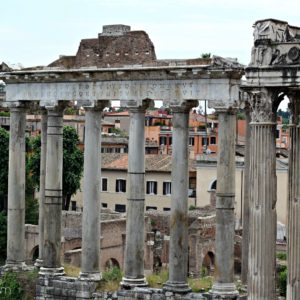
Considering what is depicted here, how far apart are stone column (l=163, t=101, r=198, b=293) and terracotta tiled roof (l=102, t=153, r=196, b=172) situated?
36.7 m

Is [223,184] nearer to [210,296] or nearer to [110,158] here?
[210,296]

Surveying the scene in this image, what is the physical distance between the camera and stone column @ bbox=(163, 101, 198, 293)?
90.6 feet

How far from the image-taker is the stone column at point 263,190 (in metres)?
17.7

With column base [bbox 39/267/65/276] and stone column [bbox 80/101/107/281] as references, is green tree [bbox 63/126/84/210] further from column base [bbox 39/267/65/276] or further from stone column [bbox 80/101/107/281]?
stone column [bbox 80/101/107/281]

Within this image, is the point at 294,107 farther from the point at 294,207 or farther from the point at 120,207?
the point at 120,207

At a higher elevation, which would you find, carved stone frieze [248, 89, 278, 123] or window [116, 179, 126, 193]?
carved stone frieze [248, 89, 278, 123]

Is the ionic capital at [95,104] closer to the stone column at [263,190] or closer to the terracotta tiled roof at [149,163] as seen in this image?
the stone column at [263,190]

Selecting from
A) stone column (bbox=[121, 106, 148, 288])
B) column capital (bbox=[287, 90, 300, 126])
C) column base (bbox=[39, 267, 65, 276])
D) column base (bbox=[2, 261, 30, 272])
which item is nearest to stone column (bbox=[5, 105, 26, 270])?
column base (bbox=[2, 261, 30, 272])

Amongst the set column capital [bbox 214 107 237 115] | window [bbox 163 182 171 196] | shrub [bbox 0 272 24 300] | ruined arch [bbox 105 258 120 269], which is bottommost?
ruined arch [bbox 105 258 120 269]

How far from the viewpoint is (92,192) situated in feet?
96.2

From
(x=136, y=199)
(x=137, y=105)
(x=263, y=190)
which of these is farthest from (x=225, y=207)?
(x=263, y=190)

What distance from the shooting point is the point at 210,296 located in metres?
26.7

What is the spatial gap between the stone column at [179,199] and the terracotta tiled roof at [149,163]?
3670cm

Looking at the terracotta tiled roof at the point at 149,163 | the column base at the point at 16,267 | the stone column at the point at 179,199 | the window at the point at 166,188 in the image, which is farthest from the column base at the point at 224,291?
the window at the point at 166,188
